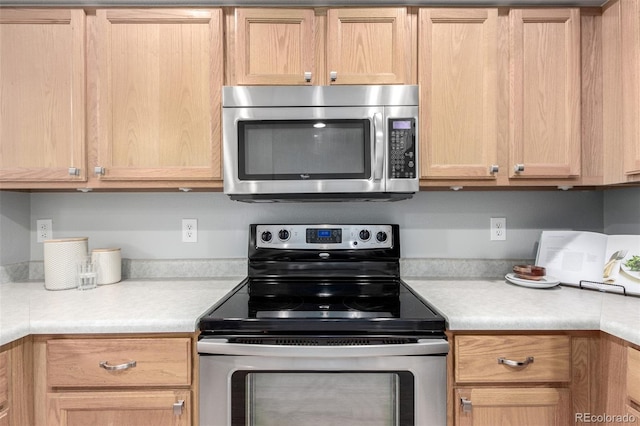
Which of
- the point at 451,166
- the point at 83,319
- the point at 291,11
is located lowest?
the point at 83,319

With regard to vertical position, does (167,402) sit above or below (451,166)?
below

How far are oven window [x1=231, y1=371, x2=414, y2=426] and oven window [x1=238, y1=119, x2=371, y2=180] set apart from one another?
75 centimetres

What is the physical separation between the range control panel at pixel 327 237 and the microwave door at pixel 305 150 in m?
0.31

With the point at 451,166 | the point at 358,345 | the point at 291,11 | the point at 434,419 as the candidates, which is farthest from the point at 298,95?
the point at 434,419

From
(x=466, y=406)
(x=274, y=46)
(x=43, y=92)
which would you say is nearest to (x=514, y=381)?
(x=466, y=406)

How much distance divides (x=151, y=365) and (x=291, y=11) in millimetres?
1438

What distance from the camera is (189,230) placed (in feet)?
5.88

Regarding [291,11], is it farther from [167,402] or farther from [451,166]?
[167,402]

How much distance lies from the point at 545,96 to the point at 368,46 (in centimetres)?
77

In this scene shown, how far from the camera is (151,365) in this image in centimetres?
111

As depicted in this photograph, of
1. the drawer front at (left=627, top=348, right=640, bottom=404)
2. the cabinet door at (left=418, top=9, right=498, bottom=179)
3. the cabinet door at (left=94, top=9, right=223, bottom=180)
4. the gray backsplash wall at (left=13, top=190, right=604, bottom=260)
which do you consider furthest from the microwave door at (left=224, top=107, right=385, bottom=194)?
the drawer front at (left=627, top=348, right=640, bottom=404)

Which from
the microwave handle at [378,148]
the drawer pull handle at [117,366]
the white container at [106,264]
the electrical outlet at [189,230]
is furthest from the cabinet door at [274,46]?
the drawer pull handle at [117,366]

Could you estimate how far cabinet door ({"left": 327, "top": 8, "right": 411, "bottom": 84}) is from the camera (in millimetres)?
1445

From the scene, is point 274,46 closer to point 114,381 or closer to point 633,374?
point 114,381
